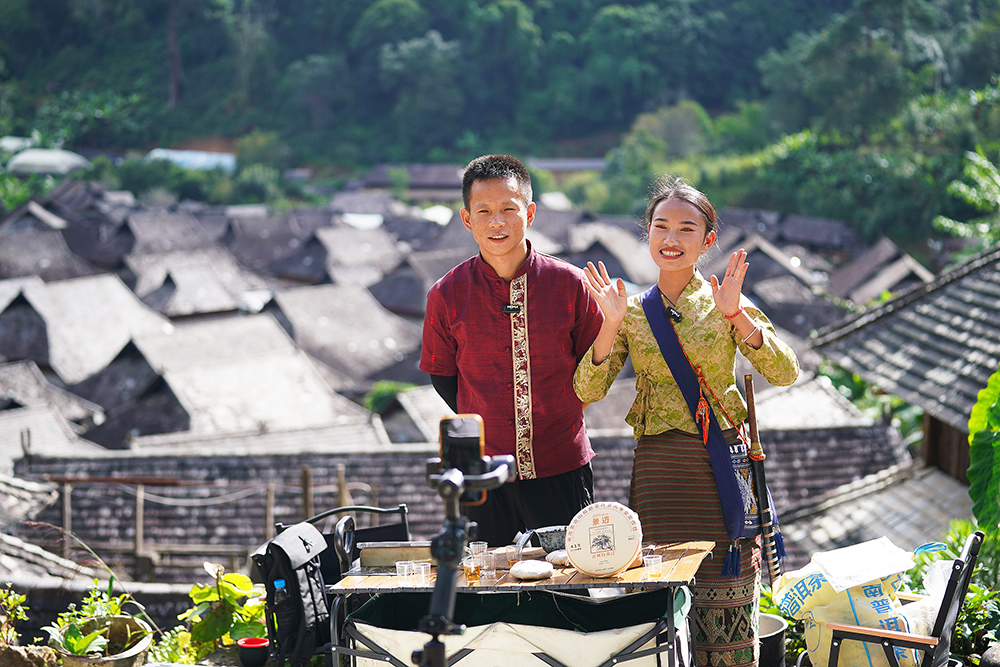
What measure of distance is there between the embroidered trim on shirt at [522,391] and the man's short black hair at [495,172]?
1.42 feet

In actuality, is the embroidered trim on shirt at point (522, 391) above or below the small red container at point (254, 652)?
above

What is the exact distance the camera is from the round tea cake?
3.04 metres

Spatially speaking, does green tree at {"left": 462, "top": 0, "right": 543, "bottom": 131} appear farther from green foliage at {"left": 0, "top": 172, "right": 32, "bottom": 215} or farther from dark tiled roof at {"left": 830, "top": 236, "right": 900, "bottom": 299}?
dark tiled roof at {"left": 830, "top": 236, "right": 900, "bottom": 299}

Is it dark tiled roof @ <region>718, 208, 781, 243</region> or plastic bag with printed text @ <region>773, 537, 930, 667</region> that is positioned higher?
dark tiled roof @ <region>718, 208, 781, 243</region>

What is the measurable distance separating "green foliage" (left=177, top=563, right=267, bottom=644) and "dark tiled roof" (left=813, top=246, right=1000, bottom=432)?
6.99m

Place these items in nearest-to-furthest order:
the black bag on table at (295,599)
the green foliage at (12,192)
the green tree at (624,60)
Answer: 1. the black bag on table at (295,599)
2. the green foliage at (12,192)
3. the green tree at (624,60)

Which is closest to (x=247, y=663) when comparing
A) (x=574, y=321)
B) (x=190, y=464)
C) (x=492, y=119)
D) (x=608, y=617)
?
(x=608, y=617)

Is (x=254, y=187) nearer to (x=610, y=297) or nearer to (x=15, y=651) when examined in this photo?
(x=15, y=651)

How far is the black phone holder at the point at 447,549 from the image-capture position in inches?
90.9

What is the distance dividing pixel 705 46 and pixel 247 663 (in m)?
87.0

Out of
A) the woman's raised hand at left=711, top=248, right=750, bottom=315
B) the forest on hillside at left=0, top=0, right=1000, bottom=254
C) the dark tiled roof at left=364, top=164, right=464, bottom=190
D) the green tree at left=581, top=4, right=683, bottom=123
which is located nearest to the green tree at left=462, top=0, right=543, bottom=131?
the forest on hillside at left=0, top=0, right=1000, bottom=254

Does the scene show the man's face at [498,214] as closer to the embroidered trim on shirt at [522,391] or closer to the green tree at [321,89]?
the embroidered trim on shirt at [522,391]

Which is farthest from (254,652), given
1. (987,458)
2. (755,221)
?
(755,221)

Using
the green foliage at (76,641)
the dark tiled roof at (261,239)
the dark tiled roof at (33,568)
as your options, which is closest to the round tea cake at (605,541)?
the green foliage at (76,641)
